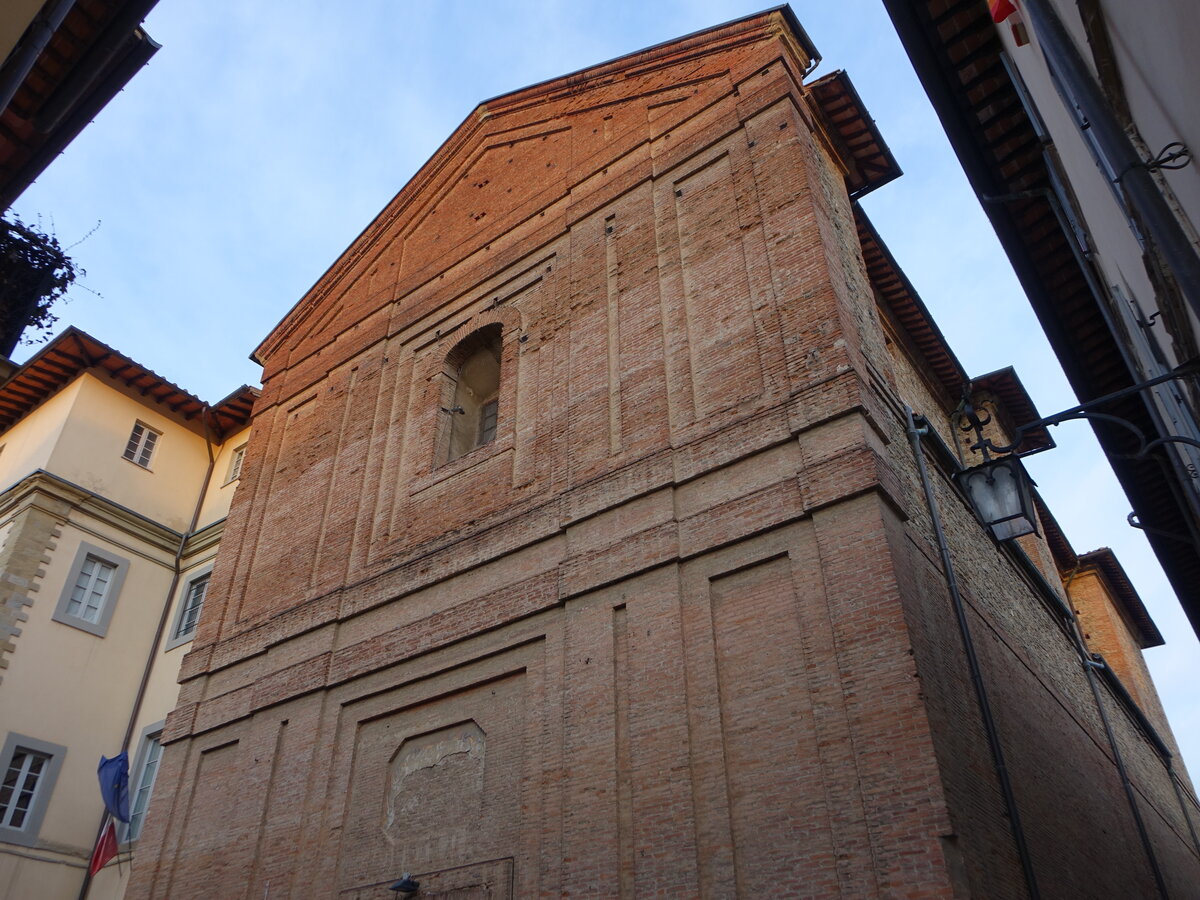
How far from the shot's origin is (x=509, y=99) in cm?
1564

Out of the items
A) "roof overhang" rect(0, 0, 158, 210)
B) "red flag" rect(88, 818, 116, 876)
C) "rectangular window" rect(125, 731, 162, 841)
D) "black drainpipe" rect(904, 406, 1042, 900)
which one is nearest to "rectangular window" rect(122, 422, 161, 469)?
→ "rectangular window" rect(125, 731, 162, 841)

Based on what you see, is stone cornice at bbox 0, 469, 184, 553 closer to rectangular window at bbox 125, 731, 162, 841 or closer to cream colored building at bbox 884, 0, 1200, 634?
rectangular window at bbox 125, 731, 162, 841

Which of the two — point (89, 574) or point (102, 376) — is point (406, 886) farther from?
point (102, 376)

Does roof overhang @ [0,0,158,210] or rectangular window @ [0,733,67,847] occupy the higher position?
roof overhang @ [0,0,158,210]

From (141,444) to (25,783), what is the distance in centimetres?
638

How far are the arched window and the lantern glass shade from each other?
7.32m

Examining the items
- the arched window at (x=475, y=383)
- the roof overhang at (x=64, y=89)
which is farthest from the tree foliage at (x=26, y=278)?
the arched window at (x=475, y=383)

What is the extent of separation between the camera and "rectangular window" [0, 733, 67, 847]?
1380 centimetres

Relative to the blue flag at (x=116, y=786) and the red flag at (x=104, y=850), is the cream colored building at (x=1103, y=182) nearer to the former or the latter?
the red flag at (x=104, y=850)

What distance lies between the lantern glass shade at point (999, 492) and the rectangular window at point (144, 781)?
12.1m

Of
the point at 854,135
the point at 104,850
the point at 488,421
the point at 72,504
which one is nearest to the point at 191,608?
the point at 72,504

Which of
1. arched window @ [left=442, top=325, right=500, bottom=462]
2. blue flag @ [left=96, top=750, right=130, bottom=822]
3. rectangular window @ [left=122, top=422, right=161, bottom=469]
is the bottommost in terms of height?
blue flag @ [left=96, top=750, right=130, bottom=822]

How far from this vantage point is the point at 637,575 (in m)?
9.12

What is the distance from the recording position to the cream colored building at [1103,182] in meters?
3.85
